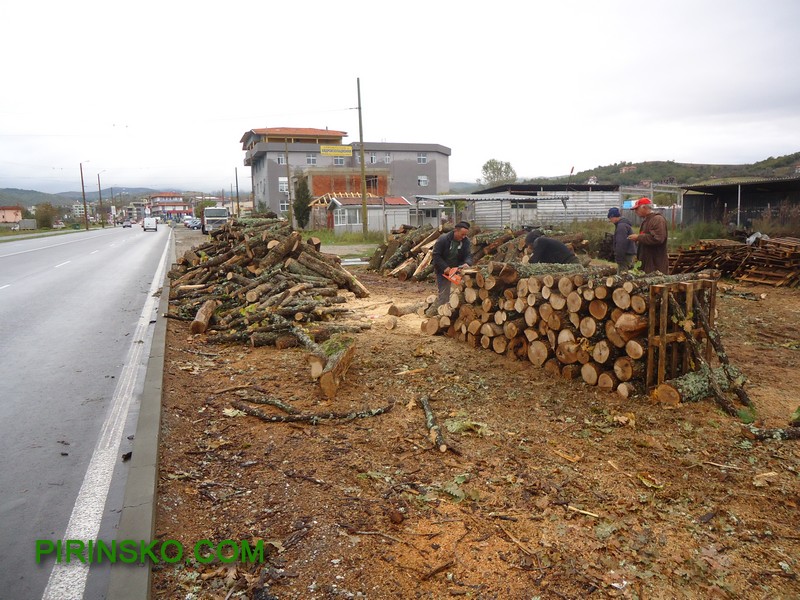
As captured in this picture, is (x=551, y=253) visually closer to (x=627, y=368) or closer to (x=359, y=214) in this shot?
(x=627, y=368)

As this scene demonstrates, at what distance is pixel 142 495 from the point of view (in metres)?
3.94

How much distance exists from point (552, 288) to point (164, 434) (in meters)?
4.38

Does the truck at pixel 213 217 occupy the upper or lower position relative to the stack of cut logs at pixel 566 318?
upper

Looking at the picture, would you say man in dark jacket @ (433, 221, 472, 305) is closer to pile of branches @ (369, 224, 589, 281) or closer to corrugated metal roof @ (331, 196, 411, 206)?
pile of branches @ (369, 224, 589, 281)

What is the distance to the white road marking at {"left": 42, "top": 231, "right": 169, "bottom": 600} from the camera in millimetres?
3250

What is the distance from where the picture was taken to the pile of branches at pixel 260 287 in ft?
29.8

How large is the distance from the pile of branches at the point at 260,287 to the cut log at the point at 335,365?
5.90 feet

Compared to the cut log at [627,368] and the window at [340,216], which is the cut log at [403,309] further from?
the window at [340,216]

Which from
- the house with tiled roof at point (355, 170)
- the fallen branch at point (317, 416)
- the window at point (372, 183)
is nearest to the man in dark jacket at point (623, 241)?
the fallen branch at point (317, 416)

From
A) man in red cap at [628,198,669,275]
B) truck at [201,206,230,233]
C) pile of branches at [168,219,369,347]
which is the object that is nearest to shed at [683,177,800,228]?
man in red cap at [628,198,669,275]

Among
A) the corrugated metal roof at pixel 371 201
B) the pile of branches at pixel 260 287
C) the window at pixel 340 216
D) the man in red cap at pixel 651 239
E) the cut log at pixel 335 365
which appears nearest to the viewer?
the cut log at pixel 335 365

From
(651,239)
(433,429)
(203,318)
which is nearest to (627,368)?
(433,429)

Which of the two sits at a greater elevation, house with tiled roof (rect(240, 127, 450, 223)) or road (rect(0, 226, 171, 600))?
house with tiled roof (rect(240, 127, 450, 223))

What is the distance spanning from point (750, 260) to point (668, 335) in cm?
1219
